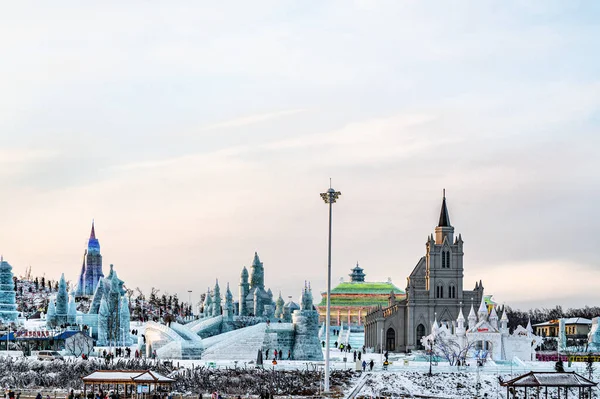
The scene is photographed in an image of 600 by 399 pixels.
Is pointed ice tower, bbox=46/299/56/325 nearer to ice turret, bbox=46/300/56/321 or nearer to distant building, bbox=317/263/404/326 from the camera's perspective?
ice turret, bbox=46/300/56/321

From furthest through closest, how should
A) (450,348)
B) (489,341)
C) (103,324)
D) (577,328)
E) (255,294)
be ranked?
(577,328)
(255,294)
(103,324)
(489,341)
(450,348)

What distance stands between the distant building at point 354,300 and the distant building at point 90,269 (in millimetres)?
44902

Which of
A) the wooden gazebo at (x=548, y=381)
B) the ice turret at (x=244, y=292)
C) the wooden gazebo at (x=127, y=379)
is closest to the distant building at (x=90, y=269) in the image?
the ice turret at (x=244, y=292)

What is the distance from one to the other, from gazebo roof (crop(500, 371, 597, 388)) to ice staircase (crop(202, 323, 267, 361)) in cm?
3097

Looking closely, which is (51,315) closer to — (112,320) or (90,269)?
(112,320)

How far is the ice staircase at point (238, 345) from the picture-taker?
294 feet

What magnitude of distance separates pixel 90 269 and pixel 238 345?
304 ft

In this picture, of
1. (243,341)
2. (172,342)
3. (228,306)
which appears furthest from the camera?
(228,306)

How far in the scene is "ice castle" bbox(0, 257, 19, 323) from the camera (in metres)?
105

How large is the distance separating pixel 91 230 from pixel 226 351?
9843cm

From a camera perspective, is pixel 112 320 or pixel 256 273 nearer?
pixel 112 320

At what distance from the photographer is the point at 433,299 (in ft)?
385

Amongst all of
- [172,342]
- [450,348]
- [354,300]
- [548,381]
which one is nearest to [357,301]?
[354,300]

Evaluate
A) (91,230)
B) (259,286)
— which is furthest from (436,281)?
(91,230)
